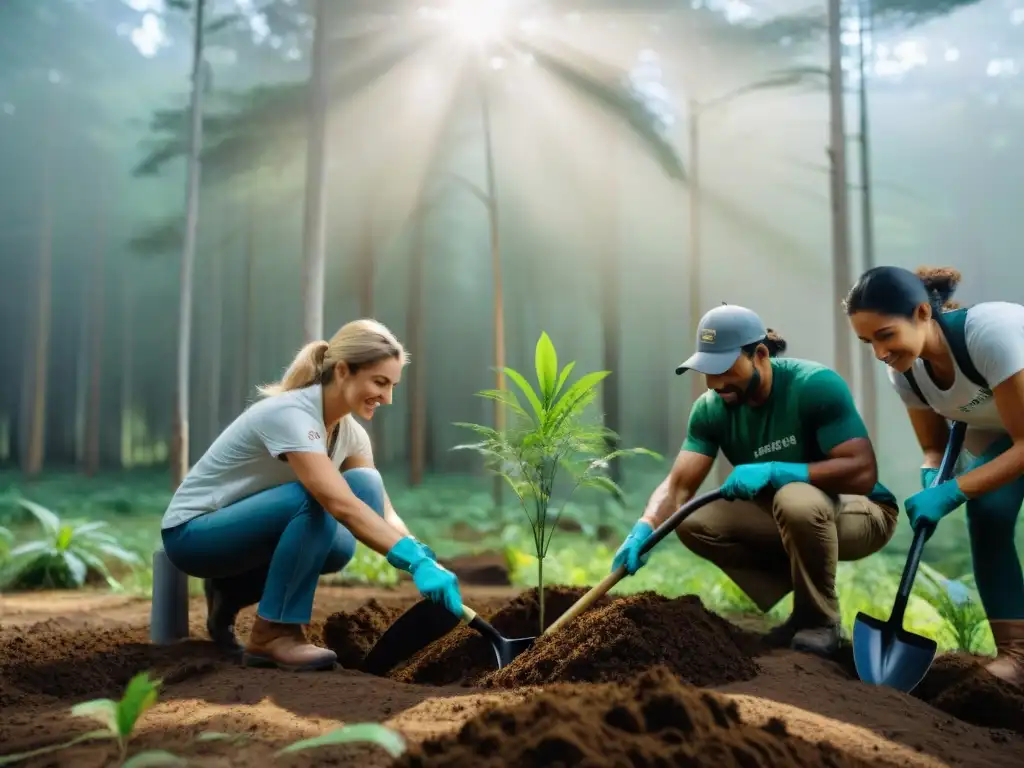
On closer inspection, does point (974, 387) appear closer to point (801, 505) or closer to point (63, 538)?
point (801, 505)

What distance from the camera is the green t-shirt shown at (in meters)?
2.77

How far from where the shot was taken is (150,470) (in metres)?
10.6

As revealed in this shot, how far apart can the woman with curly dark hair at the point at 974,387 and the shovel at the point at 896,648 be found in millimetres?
183

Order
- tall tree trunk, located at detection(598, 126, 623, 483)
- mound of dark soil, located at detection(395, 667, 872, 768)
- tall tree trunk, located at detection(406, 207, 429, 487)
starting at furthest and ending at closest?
tall tree trunk, located at detection(406, 207, 429, 487) < tall tree trunk, located at detection(598, 126, 623, 483) < mound of dark soil, located at detection(395, 667, 872, 768)

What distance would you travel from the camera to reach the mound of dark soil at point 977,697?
227cm

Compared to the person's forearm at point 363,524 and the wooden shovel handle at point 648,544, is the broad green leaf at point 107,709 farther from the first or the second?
the wooden shovel handle at point 648,544

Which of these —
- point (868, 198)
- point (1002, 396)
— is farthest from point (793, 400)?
point (868, 198)

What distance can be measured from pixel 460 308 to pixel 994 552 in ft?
30.4

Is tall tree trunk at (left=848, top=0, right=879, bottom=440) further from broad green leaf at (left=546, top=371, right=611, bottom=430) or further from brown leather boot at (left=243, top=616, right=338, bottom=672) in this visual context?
brown leather boot at (left=243, top=616, right=338, bottom=672)

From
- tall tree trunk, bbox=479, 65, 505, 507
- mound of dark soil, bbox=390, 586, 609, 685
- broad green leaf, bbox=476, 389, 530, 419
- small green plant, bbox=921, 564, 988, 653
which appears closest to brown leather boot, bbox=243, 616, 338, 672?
mound of dark soil, bbox=390, 586, 609, 685

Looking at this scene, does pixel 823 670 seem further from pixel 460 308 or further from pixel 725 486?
pixel 460 308

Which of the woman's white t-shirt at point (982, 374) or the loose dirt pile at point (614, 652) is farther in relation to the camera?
the woman's white t-shirt at point (982, 374)

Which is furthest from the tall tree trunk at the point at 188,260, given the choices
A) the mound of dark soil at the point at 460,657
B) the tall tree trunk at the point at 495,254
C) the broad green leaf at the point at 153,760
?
the broad green leaf at the point at 153,760

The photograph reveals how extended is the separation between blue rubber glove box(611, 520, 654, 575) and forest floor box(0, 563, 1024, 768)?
0.16 m
